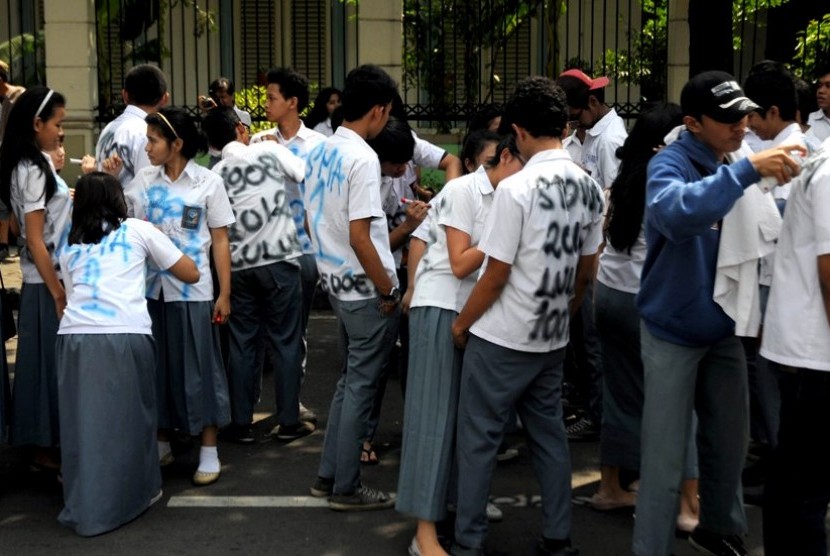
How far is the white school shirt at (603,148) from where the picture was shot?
724 cm

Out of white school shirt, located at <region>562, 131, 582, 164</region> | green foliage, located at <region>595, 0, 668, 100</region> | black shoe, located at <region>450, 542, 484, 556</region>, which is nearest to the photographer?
black shoe, located at <region>450, 542, 484, 556</region>

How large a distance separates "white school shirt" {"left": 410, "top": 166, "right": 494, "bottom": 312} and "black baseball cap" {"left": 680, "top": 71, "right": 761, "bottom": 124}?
3.16 feet

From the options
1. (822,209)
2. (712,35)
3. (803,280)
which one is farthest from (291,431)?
(712,35)

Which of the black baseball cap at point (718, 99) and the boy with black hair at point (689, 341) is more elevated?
the black baseball cap at point (718, 99)

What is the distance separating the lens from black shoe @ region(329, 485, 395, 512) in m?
5.71

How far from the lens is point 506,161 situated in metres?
5.22

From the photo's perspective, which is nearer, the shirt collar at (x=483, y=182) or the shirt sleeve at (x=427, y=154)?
the shirt collar at (x=483, y=182)

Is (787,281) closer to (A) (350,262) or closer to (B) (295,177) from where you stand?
(A) (350,262)

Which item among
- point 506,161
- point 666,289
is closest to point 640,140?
point 506,161

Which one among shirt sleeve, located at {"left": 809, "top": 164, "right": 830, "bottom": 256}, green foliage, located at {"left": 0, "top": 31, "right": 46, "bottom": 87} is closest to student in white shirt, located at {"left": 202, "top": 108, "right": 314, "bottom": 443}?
Answer: shirt sleeve, located at {"left": 809, "top": 164, "right": 830, "bottom": 256}

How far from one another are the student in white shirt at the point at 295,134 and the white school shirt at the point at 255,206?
226 millimetres

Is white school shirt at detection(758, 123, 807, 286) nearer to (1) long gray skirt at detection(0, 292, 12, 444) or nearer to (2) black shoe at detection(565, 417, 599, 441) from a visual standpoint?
(2) black shoe at detection(565, 417, 599, 441)

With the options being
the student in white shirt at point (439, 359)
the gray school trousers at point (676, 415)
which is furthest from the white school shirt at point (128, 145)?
the gray school trousers at point (676, 415)

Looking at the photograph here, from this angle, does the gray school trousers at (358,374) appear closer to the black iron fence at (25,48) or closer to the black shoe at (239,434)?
the black shoe at (239,434)
